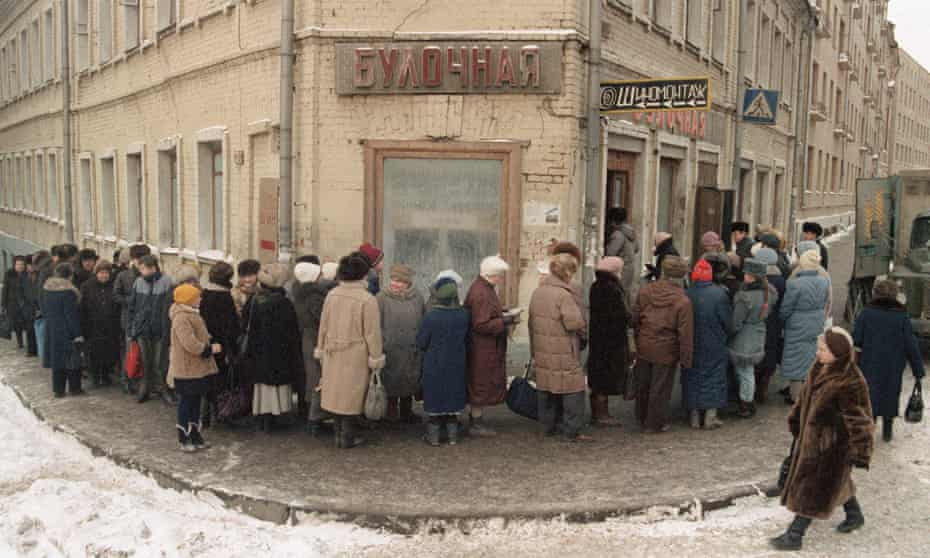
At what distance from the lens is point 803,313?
852cm

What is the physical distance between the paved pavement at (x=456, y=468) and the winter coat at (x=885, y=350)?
35.5 inches

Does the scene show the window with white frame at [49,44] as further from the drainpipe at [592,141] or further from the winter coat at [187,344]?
the winter coat at [187,344]

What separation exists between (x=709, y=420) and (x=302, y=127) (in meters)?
5.70

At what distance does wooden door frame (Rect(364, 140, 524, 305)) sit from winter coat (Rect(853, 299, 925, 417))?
3835 mm

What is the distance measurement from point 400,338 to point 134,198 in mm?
11826

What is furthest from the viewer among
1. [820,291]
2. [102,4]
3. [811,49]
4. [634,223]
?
[811,49]

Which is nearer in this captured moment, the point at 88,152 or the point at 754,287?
the point at 754,287

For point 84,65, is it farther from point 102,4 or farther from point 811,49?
point 811,49

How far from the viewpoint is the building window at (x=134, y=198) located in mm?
17172

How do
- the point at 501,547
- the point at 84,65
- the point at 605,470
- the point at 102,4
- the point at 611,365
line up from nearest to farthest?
the point at 501,547 < the point at 605,470 < the point at 611,365 < the point at 102,4 < the point at 84,65

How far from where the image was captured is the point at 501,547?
561 centimetres

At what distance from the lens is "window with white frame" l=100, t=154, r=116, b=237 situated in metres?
19.0

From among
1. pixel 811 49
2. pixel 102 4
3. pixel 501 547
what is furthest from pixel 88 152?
pixel 811 49

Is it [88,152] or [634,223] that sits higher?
[88,152]
